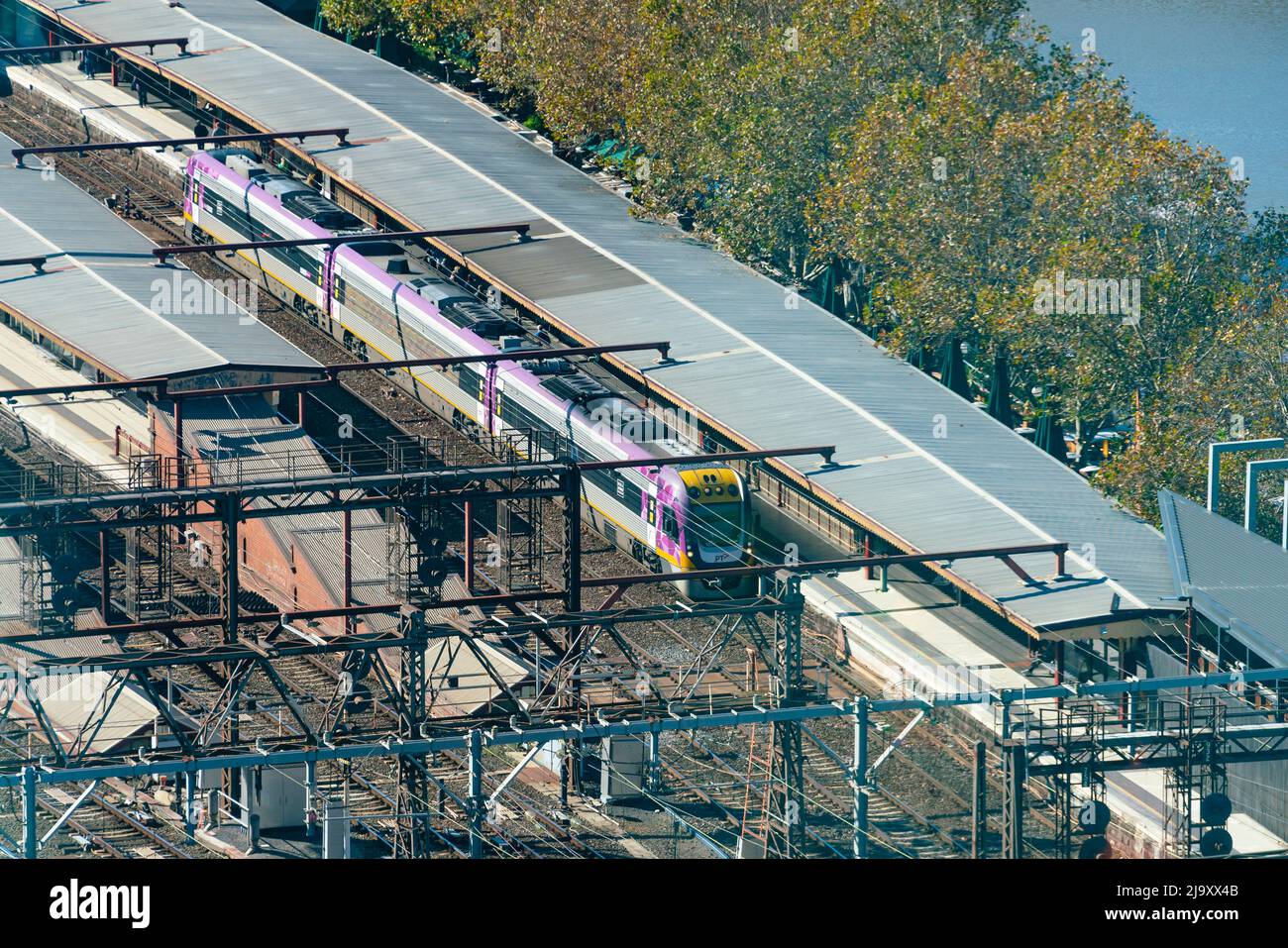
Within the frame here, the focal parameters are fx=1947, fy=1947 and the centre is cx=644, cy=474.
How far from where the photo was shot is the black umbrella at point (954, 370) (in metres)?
54.3

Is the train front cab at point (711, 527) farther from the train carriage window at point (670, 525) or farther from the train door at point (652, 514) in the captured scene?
the train door at point (652, 514)

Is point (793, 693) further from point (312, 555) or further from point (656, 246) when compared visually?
point (656, 246)

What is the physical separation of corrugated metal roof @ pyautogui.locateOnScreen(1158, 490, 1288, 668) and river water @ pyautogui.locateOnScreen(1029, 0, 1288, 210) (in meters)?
50.7

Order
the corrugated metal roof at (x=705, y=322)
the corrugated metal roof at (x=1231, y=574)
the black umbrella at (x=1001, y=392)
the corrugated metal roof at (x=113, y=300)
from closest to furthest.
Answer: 1. the corrugated metal roof at (x=1231, y=574)
2. the corrugated metal roof at (x=705, y=322)
3. the corrugated metal roof at (x=113, y=300)
4. the black umbrella at (x=1001, y=392)

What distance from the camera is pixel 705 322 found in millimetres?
53156

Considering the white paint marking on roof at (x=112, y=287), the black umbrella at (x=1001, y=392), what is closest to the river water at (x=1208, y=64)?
the black umbrella at (x=1001, y=392)

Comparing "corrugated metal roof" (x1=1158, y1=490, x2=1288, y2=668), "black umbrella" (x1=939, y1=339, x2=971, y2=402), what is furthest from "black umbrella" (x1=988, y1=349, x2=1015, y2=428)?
"corrugated metal roof" (x1=1158, y1=490, x2=1288, y2=668)

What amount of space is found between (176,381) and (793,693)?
20.7 meters

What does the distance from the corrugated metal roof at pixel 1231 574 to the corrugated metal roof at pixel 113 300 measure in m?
22.4

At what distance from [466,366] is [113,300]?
33.1 feet

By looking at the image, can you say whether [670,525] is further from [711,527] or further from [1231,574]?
[1231,574]

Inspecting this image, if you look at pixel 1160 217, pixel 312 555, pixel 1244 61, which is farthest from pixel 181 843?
pixel 1244 61
